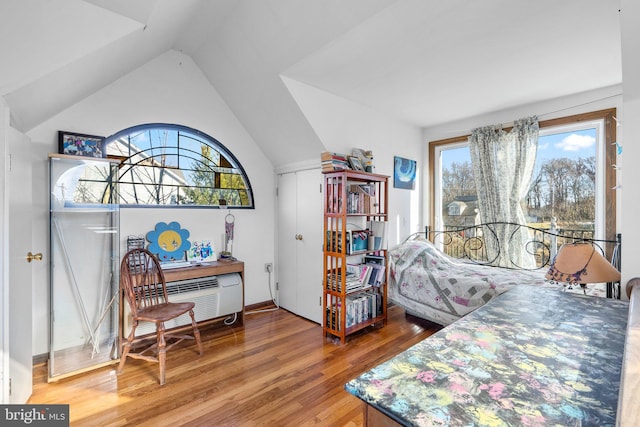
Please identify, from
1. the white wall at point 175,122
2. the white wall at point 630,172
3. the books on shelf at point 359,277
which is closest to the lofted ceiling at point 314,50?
the white wall at point 175,122

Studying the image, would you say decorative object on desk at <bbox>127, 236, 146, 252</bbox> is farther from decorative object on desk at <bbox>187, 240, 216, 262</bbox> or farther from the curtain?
the curtain

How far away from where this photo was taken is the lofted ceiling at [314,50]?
60.2 inches

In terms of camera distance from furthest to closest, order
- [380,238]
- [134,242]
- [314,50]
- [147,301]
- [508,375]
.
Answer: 1. [380,238]
2. [134,242]
3. [147,301]
4. [314,50]
5. [508,375]

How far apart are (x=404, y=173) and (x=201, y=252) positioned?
108 inches

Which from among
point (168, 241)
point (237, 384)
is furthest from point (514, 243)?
point (168, 241)

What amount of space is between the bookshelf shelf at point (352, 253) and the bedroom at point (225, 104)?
0.51 metres

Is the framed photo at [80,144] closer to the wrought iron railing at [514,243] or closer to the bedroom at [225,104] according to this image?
the bedroom at [225,104]

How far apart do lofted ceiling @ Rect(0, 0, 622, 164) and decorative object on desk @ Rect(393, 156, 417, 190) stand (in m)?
0.74

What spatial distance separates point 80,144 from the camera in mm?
2459

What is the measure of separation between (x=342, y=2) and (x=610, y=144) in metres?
3.00

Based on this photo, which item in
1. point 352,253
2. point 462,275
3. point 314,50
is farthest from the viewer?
point 352,253

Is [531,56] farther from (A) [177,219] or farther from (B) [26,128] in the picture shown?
(B) [26,128]

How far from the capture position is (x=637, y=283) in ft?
4.72

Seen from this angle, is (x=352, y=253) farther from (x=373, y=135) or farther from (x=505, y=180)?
(x=505, y=180)
